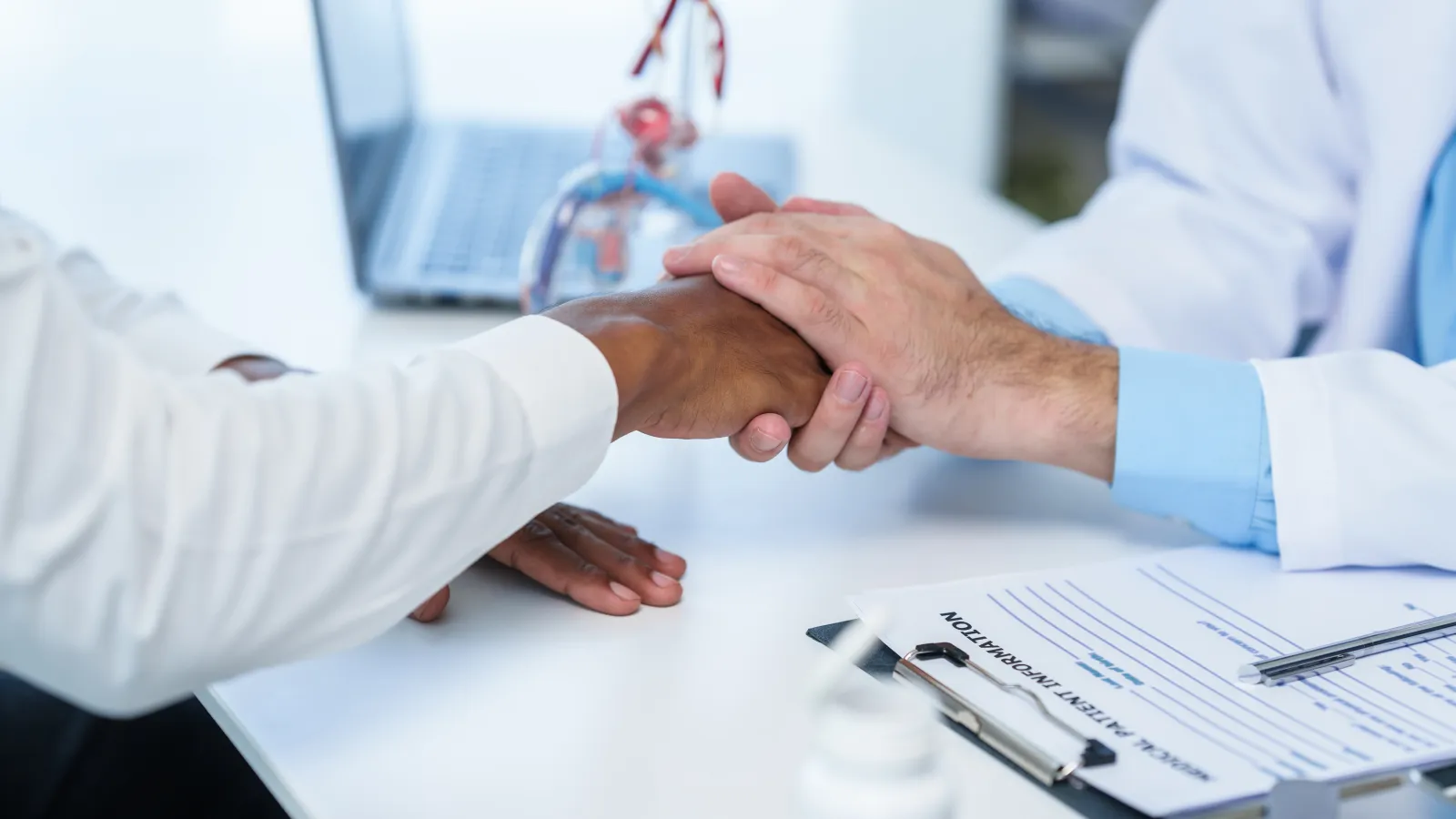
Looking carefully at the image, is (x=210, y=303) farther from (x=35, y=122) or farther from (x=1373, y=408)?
(x=1373, y=408)

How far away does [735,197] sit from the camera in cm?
102

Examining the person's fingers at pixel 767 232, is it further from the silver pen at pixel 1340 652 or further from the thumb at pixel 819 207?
the silver pen at pixel 1340 652

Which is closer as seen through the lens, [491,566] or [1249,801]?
[1249,801]

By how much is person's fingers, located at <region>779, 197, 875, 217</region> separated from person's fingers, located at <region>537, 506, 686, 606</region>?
1.19 feet

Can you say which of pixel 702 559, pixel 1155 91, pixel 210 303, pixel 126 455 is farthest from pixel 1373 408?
pixel 210 303

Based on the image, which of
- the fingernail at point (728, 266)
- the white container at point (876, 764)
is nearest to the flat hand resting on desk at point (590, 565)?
the fingernail at point (728, 266)

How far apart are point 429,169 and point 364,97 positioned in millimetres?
158

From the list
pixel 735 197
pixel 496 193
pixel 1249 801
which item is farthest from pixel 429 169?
pixel 1249 801

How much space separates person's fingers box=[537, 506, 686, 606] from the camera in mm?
738

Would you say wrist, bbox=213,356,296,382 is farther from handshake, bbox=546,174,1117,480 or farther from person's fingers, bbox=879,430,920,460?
person's fingers, bbox=879,430,920,460

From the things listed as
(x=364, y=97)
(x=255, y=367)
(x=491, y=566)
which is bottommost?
(x=491, y=566)

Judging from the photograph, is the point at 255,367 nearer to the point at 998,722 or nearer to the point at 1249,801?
the point at 998,722

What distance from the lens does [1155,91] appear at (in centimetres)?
127

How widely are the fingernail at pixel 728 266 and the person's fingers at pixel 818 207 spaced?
14 cm
